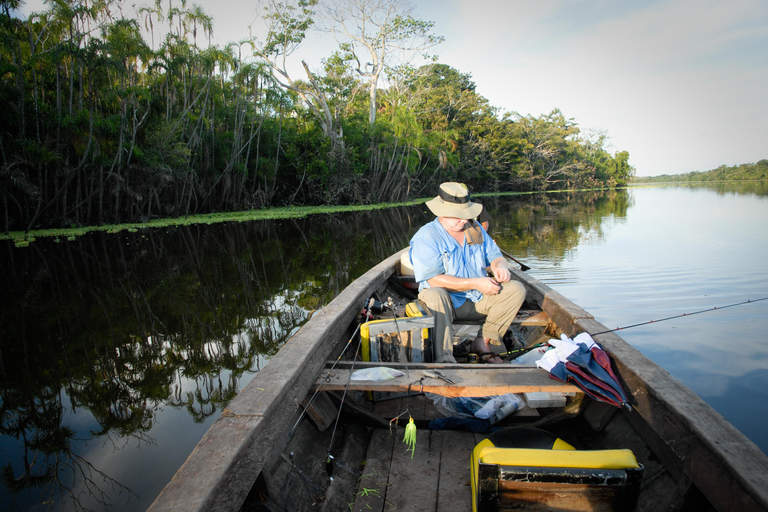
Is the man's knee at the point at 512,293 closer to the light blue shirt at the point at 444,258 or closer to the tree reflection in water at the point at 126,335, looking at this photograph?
the light blue shirt at the point at 444,258

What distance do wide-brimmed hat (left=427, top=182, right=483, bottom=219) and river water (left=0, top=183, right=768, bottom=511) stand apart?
161 centimetres

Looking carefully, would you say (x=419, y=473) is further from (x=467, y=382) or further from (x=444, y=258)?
(x=444, y=258)

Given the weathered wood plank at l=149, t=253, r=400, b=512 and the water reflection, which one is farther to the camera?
the water reflection

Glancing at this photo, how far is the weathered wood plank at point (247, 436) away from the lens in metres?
1.28

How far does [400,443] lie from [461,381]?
453mm

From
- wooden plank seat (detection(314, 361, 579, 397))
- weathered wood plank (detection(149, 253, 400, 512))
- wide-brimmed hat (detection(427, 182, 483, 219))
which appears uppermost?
wide-brimmed hat (detection(427, 182, 483, 219))

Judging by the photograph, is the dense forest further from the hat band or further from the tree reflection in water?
the hat band

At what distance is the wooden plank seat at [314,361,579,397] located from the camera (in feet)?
6.65

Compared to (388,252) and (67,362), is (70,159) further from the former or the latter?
(67,362)

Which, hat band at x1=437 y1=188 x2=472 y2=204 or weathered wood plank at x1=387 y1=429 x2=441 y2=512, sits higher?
hat band at x1=437 y1=188 x2=472 y2=204

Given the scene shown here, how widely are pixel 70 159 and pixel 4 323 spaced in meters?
10.3

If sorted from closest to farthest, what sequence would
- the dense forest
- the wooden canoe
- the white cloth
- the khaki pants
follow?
the wooden canoe
the white cloth
the khaki pants
the dense forest

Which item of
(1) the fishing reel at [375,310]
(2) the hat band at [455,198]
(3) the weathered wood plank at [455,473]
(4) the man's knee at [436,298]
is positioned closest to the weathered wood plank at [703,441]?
(3) the weathered wood plank at [455,473]

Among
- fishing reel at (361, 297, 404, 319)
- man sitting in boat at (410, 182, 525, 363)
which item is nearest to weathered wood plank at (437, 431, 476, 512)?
man sitting in boat at (410, 182, 525, 363)
